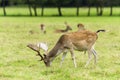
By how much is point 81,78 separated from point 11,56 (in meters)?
5.34

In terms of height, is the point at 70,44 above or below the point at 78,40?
below

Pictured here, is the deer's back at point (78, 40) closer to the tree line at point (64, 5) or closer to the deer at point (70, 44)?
the deer at point (70, 44)

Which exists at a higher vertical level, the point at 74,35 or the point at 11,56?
the point at 74,35

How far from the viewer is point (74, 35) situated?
12594 mm

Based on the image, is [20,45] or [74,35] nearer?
[74,35]

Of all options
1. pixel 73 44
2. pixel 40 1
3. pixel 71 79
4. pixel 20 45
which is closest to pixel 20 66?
pixel 73 44

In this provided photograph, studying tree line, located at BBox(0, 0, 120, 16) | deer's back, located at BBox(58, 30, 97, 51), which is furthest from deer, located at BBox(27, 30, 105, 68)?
tree line, located at BBox(0, 0, 120, 16)

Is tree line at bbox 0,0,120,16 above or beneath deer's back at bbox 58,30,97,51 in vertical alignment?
beneath

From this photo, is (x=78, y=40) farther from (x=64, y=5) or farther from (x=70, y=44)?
(x=64, y=5)

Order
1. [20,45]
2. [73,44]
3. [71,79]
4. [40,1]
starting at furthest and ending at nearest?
[40,1]
[20,45]
[73,44]
[71,79]

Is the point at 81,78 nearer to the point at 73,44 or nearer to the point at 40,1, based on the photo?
the point at 73,44

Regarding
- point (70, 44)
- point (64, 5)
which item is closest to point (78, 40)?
point (70, 44)

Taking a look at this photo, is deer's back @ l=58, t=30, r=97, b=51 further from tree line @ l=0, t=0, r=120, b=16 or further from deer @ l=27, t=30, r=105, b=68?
tree line @ l=0, t=0, r=120, b=16

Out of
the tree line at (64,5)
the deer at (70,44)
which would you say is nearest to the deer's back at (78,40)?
the deer at (70,44)
